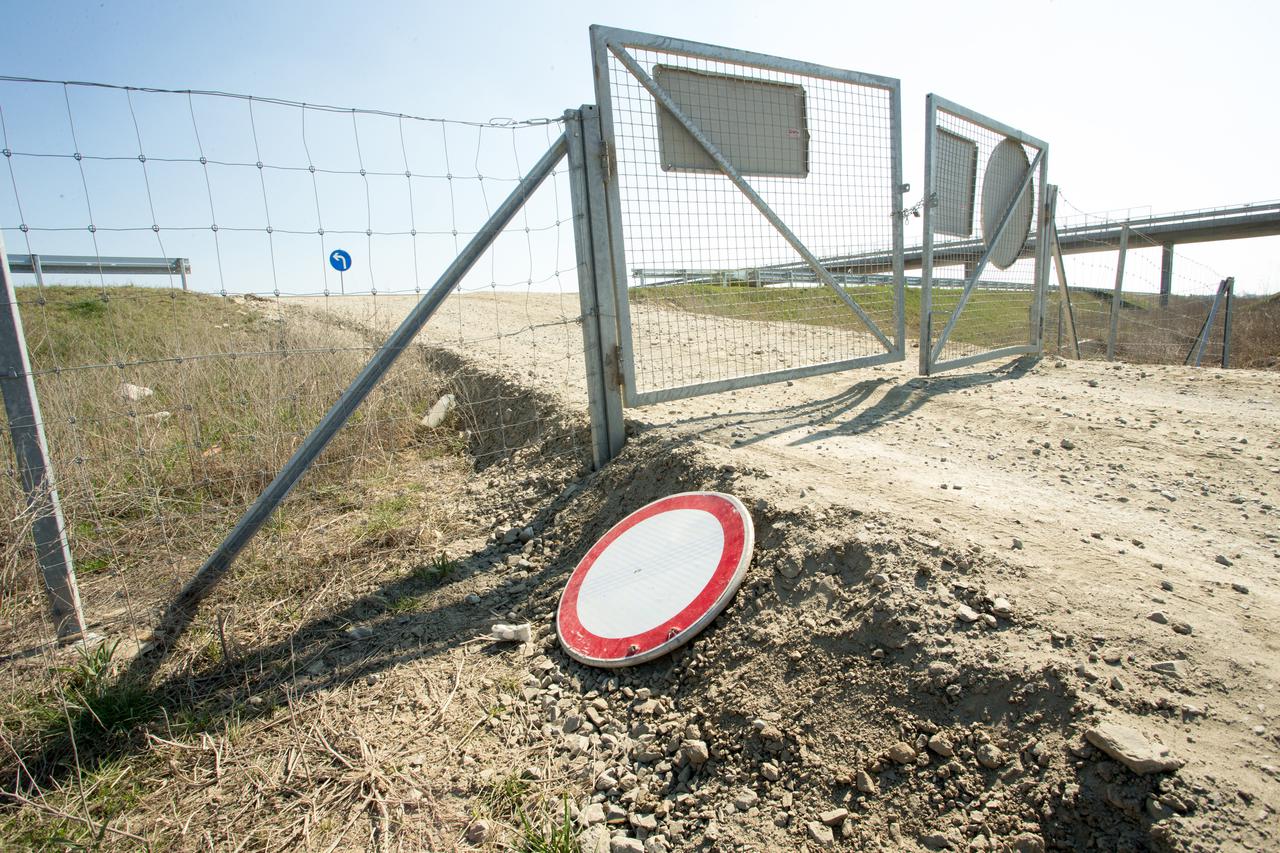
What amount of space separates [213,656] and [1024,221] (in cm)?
822

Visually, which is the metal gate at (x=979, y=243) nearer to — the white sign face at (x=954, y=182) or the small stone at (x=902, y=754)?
the white sign face at (x=954, y=182)

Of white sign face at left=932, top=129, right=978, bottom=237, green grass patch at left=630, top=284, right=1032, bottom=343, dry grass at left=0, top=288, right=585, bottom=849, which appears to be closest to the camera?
dry grass at left=0, top=288, right=585, bottom=849

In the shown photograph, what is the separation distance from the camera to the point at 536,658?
3.07 m

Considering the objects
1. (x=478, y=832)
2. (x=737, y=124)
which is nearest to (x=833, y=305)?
(x=737, y=124)

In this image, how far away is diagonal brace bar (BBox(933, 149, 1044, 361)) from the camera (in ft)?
20.4

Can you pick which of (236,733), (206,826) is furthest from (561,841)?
(236,733)

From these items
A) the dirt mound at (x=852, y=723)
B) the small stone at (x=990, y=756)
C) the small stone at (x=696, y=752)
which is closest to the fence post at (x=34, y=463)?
the dirt mound at (x=852, y=723)

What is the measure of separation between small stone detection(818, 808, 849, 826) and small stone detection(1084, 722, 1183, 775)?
718 millimetres

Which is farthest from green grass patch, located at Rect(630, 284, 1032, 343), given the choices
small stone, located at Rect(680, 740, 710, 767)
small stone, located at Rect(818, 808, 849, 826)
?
small stone, located at Rect(818, 808, 849, 826)

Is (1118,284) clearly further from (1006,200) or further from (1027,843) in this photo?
(1027,843)

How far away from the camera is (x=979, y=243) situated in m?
6.62

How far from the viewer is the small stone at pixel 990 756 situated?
1895mm

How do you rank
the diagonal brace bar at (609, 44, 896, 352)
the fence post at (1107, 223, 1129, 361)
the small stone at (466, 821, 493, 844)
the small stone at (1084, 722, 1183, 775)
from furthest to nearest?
the fence post at (1107, 223, 1129, 361)
the diagonal brace bar at (609, 44, 896, 352)
the small stone at (466, 821, 493, 844)
the small stone at (1084, 722, 1183, 775)

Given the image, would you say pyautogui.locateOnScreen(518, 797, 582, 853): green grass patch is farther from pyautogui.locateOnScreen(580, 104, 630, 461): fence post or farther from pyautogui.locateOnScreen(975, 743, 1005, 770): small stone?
pyautogui.locateOnScreen(580, 104, 630, 461): fence post
